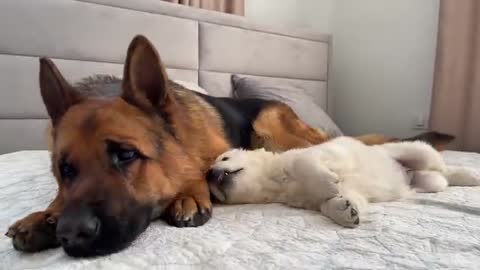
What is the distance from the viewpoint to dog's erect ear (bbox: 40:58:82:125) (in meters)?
1.11

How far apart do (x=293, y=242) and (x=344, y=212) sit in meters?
0.19

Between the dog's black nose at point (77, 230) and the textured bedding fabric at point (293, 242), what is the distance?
31 mm

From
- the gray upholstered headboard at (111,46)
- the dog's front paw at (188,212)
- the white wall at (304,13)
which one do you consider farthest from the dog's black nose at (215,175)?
the white wall at (304,13)

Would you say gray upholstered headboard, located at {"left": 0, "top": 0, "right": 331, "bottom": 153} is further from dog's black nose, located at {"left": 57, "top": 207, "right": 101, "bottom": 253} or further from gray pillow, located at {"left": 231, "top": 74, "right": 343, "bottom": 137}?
dog's black nose, located at {"left": 57, "top": 207, "right": 101, "bottom": 253}

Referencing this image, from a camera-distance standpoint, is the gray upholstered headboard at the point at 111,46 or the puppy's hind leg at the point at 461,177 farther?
the gray upholstered headboard at the point at 111,46

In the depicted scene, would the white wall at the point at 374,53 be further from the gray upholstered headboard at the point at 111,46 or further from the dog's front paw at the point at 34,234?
the dog's front paw at the point at 34,234

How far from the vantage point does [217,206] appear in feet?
4.05

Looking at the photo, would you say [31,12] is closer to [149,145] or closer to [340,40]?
[149,145]

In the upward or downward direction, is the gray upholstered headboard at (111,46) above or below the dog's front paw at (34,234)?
above

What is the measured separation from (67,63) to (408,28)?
7.94ft

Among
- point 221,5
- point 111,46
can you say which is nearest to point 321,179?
point 111,46

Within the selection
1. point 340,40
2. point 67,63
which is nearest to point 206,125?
point 67,63

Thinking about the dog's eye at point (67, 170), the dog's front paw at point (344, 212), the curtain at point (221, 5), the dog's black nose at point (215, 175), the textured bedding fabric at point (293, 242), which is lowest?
the textured bedding fabric at point (293, 242)

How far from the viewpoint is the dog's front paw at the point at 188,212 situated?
1.03m
